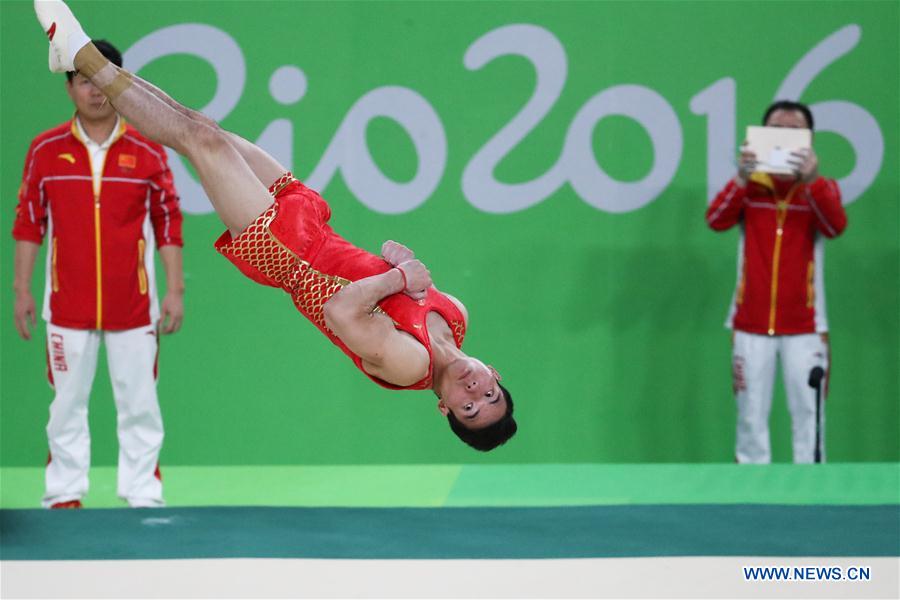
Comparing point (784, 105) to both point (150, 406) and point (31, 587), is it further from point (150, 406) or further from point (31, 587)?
point (31, 587)

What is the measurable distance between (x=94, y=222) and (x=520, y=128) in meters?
2.38

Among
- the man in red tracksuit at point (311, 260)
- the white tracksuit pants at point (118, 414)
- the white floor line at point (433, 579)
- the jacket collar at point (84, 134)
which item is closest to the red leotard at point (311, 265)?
the man in red tracksuit at point (311, 260)

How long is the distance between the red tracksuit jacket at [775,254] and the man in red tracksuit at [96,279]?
108 inches

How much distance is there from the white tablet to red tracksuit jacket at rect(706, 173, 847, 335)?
0.80 ft

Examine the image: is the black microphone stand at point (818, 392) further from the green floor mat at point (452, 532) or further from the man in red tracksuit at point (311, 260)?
the man in red tracksuit at point (311, 260)

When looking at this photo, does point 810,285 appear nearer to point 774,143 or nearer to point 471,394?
point 774,143

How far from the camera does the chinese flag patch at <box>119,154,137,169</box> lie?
17.7 feet

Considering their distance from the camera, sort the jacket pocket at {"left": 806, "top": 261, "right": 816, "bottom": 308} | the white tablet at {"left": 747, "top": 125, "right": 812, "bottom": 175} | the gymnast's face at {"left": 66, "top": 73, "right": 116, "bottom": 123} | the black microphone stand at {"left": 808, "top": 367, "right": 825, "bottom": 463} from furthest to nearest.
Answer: the jacket pocket at {"left": 806, "top": 261, "right": 816, "bottom": 308}, the black microphone stand at {"left": 808, "top": 367, "right": 825, "bottom": 463}, the white tablet at {"left": 747, "top": 125, "right": 812, "bottom": 175}, the gymnast's face at {"left": 66, "top": 73, "right": 116, "bottom": 123}

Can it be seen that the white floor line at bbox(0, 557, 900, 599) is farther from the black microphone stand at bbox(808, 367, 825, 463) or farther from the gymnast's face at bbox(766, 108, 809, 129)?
the gymnast's face at bbox(766, 108, 809, 129)

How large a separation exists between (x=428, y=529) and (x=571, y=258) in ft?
Result: 7.59

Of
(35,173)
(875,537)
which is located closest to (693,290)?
(875,537)

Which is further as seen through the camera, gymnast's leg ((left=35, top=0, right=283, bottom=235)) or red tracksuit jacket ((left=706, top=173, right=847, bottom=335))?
red tracksuit jacket ((left=706, top=173, right=847, bottom=335))

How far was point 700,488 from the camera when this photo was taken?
5.43 m

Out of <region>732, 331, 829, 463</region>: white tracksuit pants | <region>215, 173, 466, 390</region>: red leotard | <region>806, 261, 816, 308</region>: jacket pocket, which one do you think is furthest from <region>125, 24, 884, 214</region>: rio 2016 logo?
<region>215, 173, 466, 390</region>: red leotard
